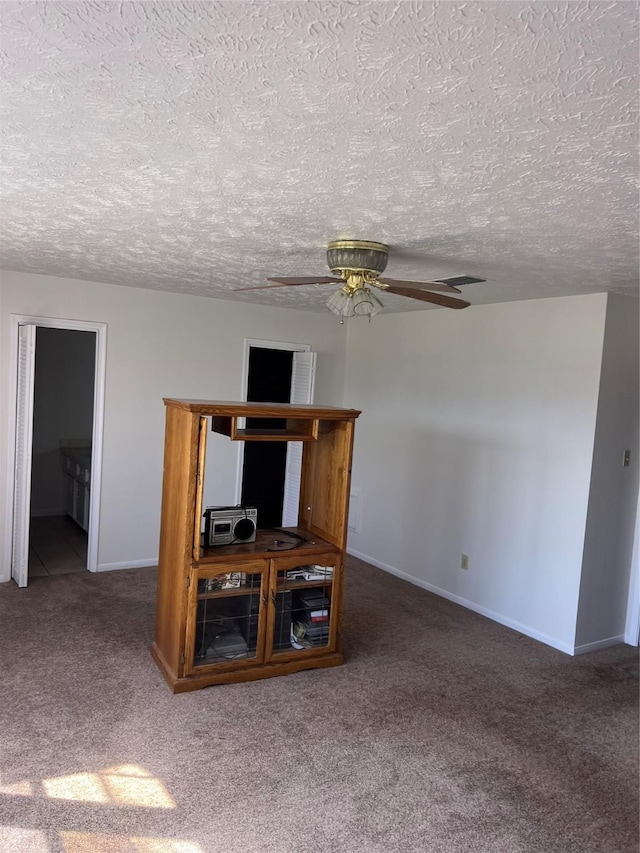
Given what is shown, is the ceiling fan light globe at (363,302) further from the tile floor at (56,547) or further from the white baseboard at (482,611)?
the tile floor at (56,547)

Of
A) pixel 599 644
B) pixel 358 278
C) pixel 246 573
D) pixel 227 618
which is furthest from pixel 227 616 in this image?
pixel 599 644

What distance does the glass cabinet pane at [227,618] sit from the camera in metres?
3.56

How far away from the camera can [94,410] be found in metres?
5.18

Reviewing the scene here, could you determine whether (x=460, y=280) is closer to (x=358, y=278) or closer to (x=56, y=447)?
(x=358, y=278)

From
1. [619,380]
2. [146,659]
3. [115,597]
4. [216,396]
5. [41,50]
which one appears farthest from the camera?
[216,396]

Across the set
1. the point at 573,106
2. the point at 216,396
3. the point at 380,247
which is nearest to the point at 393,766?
the point at 380,247

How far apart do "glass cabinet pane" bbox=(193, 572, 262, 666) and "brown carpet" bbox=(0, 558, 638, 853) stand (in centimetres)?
21

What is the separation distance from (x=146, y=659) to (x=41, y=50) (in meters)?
3.34

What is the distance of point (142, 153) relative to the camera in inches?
79.4

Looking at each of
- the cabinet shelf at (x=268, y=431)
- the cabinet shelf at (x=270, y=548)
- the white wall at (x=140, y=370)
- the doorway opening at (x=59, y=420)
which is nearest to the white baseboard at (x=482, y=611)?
the cabinet shelf at (x=270, y=548)

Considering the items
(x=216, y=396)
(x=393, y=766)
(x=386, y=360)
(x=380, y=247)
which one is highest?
(x=380, y=247)

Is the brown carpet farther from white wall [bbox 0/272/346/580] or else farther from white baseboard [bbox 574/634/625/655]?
white wall [bbox 0/272/346/580]

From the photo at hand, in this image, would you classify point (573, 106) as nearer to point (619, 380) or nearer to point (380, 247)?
point (380, 247)

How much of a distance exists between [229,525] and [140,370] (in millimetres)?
2179
